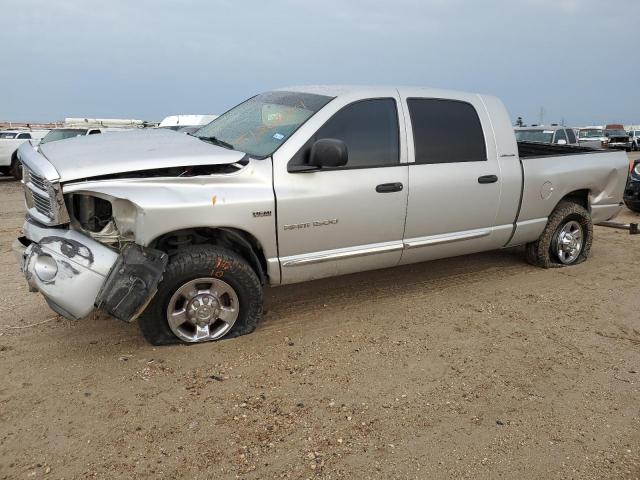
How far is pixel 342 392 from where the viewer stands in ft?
10.4

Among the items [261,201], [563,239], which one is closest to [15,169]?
[261,201]

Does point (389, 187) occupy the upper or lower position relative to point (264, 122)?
lower

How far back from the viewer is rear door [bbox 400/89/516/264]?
431cm

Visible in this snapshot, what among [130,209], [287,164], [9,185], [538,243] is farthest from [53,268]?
[9,185]

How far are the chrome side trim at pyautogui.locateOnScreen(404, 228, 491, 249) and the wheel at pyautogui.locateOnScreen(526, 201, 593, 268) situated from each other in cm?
108

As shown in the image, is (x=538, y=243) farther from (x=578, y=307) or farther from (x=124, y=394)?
(x=124, y=394)

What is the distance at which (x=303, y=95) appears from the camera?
4.32 meters

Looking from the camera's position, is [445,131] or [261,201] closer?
[261,201]

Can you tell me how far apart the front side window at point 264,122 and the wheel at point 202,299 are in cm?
85

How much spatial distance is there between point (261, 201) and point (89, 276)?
1.20 m

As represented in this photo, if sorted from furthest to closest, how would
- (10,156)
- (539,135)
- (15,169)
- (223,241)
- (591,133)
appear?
1. (591,133)
2. (539,135)
3. (15,169)
4. (10,156)
5. (223,241)

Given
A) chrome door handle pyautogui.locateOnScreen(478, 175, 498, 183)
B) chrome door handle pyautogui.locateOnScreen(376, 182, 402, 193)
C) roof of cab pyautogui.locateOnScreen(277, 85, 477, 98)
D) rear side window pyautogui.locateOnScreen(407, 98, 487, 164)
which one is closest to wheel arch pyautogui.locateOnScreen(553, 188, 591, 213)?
chrome door handle pyautogui.locateOnScreen(478, 175, 498, 183)

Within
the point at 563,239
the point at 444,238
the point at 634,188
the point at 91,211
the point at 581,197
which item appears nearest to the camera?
the point at 91,211

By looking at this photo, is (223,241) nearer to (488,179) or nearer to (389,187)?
(389,187)
